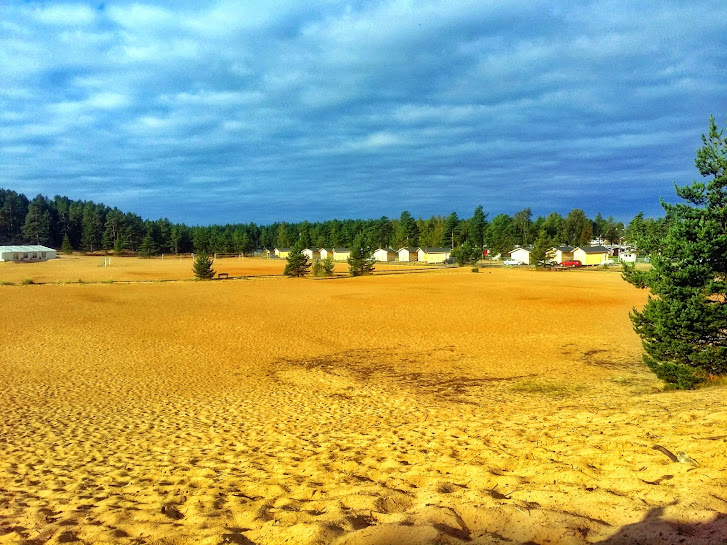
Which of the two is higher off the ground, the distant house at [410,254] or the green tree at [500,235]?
the green tree at [500,235]

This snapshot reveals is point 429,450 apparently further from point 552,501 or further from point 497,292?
point 497,292

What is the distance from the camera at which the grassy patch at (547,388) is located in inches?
471

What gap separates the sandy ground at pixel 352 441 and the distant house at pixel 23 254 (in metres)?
88.1

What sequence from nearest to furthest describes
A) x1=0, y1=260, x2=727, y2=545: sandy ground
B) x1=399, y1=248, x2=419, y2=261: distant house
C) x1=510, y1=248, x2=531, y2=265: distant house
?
1. x1=0, y1=260, x2=727, y2=545: sandy ground
2. x1=510, y1=248, x2=531, y2=265: distant house
3. x1=399, y1=248, x2=419, y2=261: distant house

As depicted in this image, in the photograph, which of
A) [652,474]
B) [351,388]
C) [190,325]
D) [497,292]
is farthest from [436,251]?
[652,474]

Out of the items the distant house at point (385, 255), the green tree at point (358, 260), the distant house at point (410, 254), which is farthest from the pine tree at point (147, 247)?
the green tree at point (358, 260)

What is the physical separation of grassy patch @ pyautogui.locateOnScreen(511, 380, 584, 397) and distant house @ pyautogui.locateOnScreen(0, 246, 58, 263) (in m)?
108

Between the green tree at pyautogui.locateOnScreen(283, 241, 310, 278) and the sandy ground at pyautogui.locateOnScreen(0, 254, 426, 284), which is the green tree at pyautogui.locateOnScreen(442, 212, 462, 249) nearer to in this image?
the sandy ground at pyautogui.locateOnScreen(0, 254, 426, 284)

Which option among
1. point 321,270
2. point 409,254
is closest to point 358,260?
point 321,270

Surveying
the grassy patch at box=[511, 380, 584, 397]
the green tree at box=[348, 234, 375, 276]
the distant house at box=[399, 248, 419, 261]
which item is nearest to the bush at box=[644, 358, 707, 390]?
the grassy patch at box=[511, 380, 584, 397]

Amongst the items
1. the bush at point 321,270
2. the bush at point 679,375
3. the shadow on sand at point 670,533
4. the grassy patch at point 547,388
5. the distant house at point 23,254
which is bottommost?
the grassy patch at point 547,388

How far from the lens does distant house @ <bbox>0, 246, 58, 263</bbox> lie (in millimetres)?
90625

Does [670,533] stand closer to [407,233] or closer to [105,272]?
[105,272]

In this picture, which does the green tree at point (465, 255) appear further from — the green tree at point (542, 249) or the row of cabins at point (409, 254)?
the row of cabins at point (409, 254)
